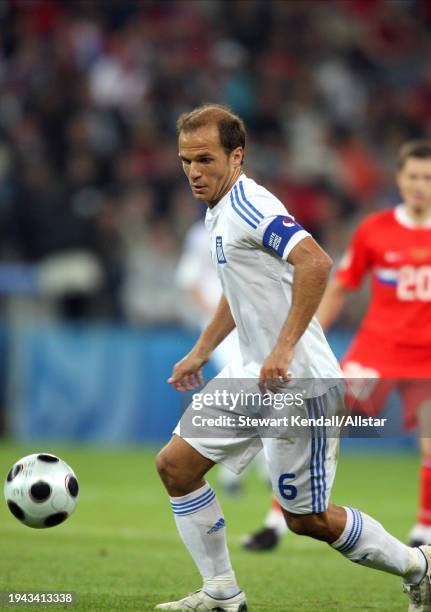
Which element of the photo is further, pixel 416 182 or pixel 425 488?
pixel 416 182

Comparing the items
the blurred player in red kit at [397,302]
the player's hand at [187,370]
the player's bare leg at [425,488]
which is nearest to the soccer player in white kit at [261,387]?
the player's hand at [187,370]

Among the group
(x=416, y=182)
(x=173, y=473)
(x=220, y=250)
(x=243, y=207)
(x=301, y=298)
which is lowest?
(x=173, y=473)

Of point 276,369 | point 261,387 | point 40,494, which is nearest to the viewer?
point 276,369

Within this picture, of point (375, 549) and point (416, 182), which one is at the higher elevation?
point (416, 182)

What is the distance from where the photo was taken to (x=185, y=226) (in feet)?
48.5

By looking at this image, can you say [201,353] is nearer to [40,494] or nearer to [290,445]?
[290,445]

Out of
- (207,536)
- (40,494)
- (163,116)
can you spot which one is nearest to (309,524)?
(207,536)

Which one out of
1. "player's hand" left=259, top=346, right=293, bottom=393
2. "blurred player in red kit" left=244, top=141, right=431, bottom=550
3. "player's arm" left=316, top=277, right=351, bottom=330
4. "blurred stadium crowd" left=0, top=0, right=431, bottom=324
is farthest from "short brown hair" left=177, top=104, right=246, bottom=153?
"blurred stadium crowd" left=0, top=0, right=431, bottom=324

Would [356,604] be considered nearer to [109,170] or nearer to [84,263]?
[84,263]

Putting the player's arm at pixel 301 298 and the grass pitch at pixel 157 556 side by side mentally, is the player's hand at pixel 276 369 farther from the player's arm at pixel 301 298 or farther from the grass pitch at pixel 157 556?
the grass pitch at pixel 157 556

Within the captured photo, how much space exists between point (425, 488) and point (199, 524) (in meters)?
A: 2.51

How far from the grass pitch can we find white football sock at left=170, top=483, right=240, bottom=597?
245 mm

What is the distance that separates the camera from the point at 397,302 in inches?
319

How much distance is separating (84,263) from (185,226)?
1.34 m
